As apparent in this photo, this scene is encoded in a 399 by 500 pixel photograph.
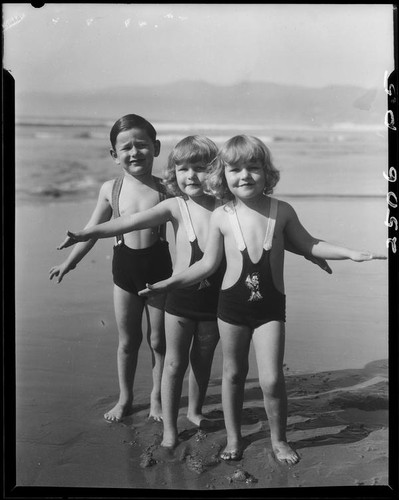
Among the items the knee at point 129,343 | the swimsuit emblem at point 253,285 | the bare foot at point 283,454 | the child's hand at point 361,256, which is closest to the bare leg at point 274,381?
the bare foot at point 283,454

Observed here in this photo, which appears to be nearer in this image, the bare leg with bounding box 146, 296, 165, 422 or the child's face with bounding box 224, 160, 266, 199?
the child's face with bounding box 224, 160, 266, 199

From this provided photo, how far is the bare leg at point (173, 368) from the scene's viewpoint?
2490 millimetres

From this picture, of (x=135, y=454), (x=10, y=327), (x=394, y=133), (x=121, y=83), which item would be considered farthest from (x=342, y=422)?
(x=121, y=83)

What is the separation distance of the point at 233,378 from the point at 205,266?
0.45 meters

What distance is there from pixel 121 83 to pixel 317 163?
0.87 metres

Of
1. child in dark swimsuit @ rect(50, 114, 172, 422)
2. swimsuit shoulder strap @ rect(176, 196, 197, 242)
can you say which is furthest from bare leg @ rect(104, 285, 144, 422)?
swimsuit shoulder strap @ rect(176, 196, 197, 242)

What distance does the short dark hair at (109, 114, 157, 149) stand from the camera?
2.54 m

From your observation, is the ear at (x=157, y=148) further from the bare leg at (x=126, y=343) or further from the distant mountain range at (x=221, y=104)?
the bare leg at (x=126, y=343)

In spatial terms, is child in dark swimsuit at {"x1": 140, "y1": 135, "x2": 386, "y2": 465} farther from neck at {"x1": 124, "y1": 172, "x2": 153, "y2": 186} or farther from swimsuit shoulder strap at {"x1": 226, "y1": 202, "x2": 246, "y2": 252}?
neck at {"x1": 124, "y1": 172, "x2": 153, "y2": 186}

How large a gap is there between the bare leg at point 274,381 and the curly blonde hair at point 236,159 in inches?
21.4

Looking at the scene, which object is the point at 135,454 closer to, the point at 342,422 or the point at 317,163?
the point at 342,422

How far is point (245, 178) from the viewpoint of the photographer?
2434mm

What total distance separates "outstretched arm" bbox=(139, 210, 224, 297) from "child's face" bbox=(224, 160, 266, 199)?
0.41 feet

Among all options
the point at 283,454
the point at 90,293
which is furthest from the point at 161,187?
the point at 283,454
